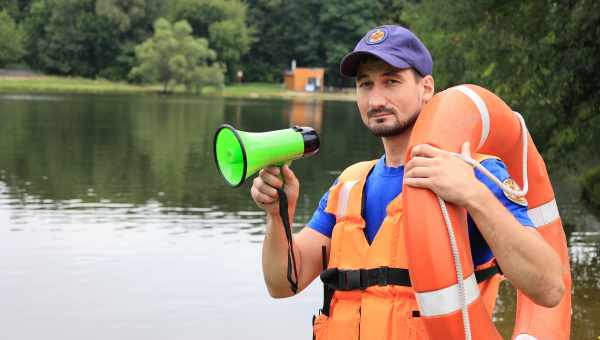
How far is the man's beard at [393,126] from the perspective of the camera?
2.76 meters

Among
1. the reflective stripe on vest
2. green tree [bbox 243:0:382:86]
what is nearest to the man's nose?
the reflective stripe on vest

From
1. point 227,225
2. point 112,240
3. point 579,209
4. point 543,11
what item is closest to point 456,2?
point 543,11

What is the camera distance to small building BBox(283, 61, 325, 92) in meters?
87.1

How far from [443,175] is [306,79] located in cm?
8557

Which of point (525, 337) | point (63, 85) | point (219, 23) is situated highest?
point (219, 23)

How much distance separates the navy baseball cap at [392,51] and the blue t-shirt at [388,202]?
0.35m

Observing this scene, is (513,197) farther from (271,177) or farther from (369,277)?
(271,177)

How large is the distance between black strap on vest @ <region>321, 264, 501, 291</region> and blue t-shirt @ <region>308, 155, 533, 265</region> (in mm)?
69

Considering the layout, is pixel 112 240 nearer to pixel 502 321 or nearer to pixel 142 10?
pixel 502 321

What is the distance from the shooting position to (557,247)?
9.95ft

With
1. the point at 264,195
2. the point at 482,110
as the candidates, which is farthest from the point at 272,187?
the point at 482,110

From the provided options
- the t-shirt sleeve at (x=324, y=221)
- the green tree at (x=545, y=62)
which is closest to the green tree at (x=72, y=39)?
the green tree at (x=545, y=62)

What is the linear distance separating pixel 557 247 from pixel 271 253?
1010mm

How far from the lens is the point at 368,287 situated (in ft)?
9.23
